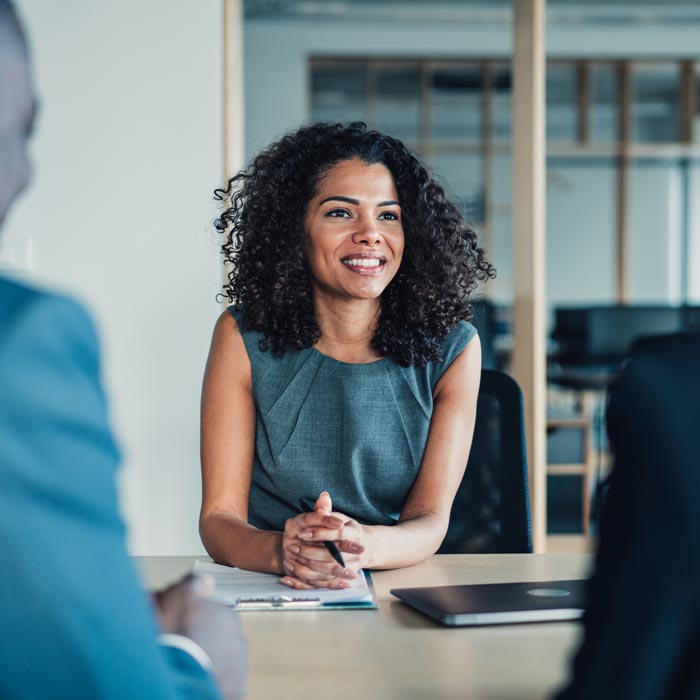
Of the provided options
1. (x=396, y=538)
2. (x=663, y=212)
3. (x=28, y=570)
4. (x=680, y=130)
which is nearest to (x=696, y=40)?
(x=680, y=130)

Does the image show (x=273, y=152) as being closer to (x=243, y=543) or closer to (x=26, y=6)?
(x=243, y=543)

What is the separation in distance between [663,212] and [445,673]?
9434mm

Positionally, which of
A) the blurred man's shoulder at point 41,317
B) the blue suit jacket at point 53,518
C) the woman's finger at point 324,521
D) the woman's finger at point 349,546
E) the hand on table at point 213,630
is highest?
the blurred man's shoulder at point 41,317

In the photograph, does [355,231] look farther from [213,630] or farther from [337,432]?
[213,630]

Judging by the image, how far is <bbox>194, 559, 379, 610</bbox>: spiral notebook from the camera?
1.20 metres

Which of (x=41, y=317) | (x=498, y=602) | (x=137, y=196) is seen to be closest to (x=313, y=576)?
(x=498, y=602)

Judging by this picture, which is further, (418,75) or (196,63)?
(418,75)

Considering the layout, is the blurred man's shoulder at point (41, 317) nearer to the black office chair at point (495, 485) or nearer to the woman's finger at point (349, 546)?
the woman's finger at point (349, 546)

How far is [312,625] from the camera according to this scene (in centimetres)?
113

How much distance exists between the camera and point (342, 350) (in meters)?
1.86

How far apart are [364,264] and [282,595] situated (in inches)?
30.1

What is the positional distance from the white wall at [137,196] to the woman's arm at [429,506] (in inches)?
47.1

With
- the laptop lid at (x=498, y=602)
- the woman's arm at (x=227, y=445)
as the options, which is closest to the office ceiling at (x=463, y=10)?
the woman's arm at (x=227, y=445)

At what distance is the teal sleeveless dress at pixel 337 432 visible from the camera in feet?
5.60
